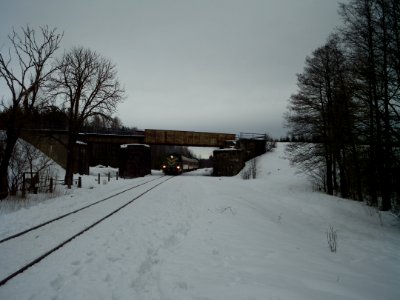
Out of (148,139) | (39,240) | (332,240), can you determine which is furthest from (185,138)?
(39,240)

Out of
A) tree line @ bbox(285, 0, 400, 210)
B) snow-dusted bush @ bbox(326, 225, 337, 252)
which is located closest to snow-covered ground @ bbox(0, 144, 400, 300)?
snow-dusted bush @ bbox(326, 225, 337, 252)

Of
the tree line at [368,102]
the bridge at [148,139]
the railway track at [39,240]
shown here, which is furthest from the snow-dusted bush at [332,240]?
the bridge at [148,139]

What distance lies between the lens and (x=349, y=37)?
14562 mm

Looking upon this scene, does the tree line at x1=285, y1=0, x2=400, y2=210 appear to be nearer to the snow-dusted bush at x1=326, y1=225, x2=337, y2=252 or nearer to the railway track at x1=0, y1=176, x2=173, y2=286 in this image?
the snow-dusted bush at x1=326, y1=225, x2=337, y2=252

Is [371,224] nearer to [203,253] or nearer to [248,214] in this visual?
[248,214]

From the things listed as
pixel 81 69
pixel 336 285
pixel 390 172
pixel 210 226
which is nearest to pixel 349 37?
pixel 390 172

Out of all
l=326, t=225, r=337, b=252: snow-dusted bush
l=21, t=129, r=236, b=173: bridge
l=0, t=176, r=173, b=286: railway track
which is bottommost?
l=326, t=225, r=337, b=252: snow-dusted bush

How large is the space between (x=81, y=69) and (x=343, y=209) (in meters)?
22.0

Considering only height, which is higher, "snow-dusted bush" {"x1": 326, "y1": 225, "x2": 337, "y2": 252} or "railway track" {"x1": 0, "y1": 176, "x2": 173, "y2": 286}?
"railway track" {"x1": 0, "y1": 176, "x2": 173, "y2": 286}

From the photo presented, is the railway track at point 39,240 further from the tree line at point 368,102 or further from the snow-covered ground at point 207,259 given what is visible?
the tree line at point 368,102

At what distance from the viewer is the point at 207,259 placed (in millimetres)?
5766

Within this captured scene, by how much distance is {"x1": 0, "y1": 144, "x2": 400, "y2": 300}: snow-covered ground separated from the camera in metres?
4.34

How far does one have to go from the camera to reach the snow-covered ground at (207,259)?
171 inches

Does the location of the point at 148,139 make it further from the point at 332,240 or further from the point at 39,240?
the point at 39,240
